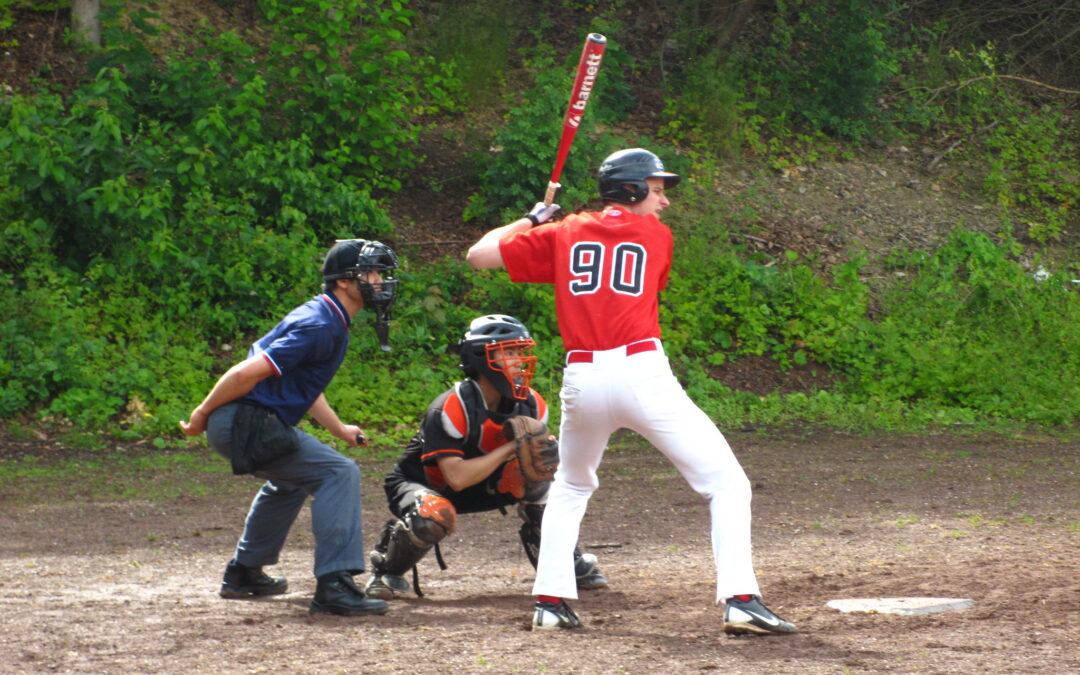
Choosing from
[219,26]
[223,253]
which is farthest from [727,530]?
[219,26]

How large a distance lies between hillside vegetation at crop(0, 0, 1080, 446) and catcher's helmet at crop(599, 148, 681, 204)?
20.5 feet

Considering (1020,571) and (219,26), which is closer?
Result: (1020,571)

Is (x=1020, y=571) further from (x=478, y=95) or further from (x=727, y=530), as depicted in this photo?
(x=478, y=95)

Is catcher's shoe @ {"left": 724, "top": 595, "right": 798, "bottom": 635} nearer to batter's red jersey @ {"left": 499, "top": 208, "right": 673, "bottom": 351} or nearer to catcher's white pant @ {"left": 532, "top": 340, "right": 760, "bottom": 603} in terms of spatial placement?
catcher's white pant @ {"left": 532, "top": 340, "right": 760, "bottom": 603}

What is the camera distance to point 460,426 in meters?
5.74

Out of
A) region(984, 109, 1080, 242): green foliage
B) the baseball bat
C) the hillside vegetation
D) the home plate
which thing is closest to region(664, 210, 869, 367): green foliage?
the hillside vegetation

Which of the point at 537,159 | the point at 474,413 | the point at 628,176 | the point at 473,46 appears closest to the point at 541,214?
the point at 628,176

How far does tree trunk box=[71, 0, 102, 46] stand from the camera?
14125mm

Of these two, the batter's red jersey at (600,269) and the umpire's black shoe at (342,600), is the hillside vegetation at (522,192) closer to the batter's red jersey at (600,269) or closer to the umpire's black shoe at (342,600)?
the umpire's black shoe at (342,600)

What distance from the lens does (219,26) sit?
16078 mm

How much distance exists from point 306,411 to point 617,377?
1558 mm

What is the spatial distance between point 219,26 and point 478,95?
3.37 meters

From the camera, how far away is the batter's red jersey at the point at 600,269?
4.96 m

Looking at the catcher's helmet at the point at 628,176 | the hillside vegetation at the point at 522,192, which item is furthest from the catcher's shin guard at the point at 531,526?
the hillside vegetation at the point at 522,192
